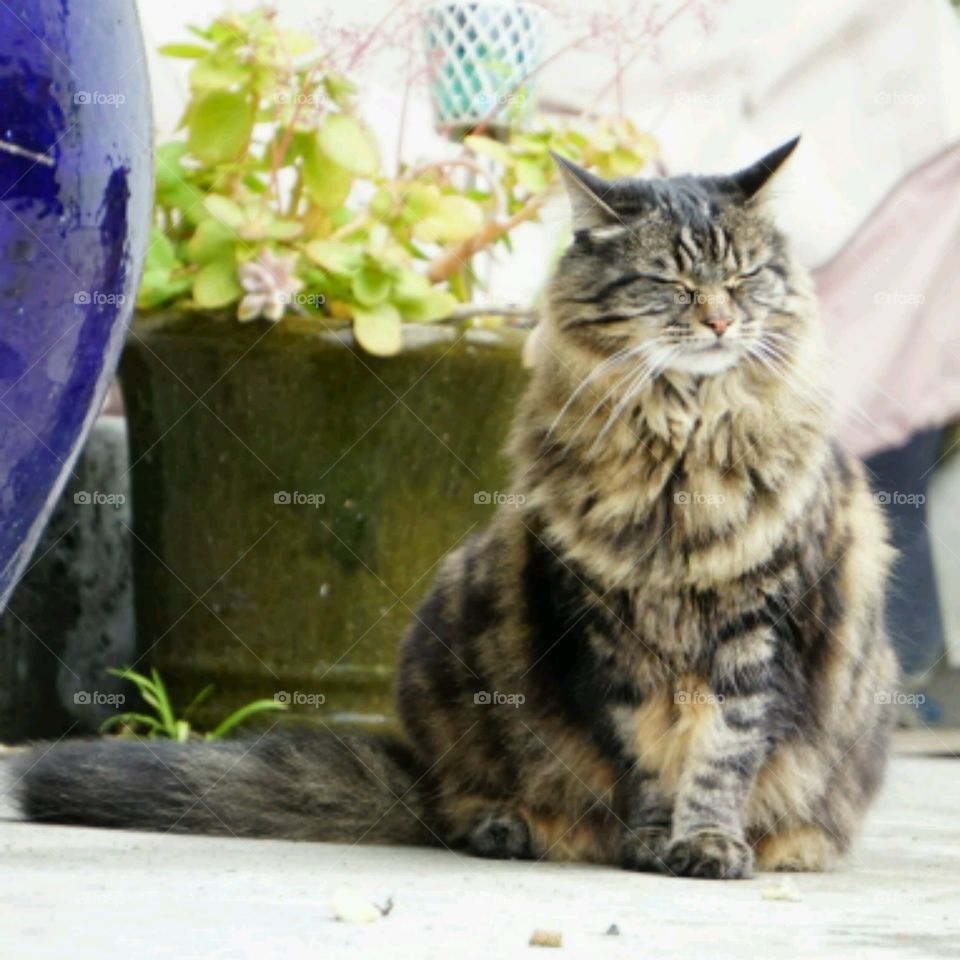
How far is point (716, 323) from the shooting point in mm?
2408

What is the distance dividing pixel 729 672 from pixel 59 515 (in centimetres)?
194

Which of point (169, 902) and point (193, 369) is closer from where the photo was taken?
point (169, 902)

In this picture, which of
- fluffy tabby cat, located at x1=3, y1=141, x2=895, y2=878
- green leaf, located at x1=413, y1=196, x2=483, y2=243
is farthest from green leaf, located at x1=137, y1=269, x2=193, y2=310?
fluffy tabby cat, located at x1=3, y1=141, x2=895, y2=878

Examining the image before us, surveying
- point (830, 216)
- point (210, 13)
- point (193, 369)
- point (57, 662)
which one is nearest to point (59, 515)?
point (57, 662)

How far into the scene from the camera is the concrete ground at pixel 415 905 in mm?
1780

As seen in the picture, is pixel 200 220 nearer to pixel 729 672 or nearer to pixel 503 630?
pixel 503 630

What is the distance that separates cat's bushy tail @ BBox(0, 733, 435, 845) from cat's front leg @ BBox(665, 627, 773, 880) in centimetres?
48

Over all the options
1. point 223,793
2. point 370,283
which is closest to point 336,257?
point 370,283

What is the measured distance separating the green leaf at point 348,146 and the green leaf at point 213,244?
10.0 inches

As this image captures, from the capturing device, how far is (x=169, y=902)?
6.57 ft

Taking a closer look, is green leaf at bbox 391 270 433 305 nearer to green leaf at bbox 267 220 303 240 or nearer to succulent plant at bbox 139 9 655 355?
succulent plant at bbox 139 9 655 355

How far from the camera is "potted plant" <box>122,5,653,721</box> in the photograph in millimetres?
3402

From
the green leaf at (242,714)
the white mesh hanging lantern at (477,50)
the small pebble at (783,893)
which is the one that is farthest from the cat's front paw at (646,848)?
the white mesh hanging lantern at (477,50)

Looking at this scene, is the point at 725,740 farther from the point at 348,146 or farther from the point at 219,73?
the point at 219,73
